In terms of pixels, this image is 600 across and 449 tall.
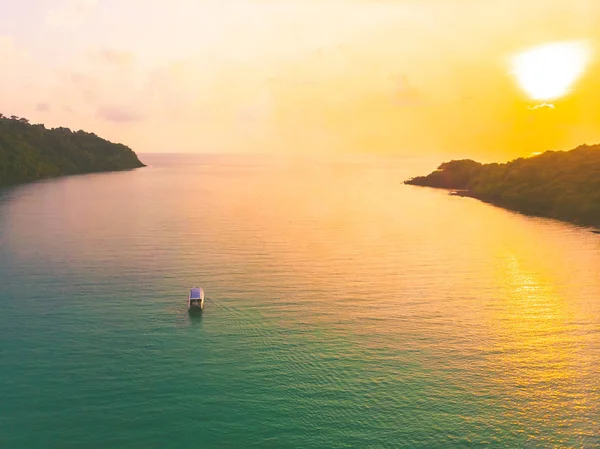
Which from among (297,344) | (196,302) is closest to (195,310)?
(196,302)

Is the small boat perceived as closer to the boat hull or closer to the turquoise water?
the boat hull

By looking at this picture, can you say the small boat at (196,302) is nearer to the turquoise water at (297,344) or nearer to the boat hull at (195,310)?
the boat hull at (195,310)

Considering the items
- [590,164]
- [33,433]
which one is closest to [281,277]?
[33,433]

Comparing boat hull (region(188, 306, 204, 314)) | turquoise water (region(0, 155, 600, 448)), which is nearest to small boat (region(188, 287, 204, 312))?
boat hull (region(188, 306, 204, 314))

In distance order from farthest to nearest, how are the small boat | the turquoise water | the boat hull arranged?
1. the small boat
2. the boat hull
3. the turquoise water

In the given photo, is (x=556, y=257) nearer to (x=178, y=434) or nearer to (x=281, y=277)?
(x=281, y=277)

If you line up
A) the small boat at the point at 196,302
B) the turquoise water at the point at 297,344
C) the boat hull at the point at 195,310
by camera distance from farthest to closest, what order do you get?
the small boat at the point at 196,302, the boat hull at the point at 195,310, the turquoise water at the point at 297,344

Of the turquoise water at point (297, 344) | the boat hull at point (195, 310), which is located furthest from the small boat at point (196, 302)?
the turquoise water at point (297, 344)

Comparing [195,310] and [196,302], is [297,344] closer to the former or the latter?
[195,310]
